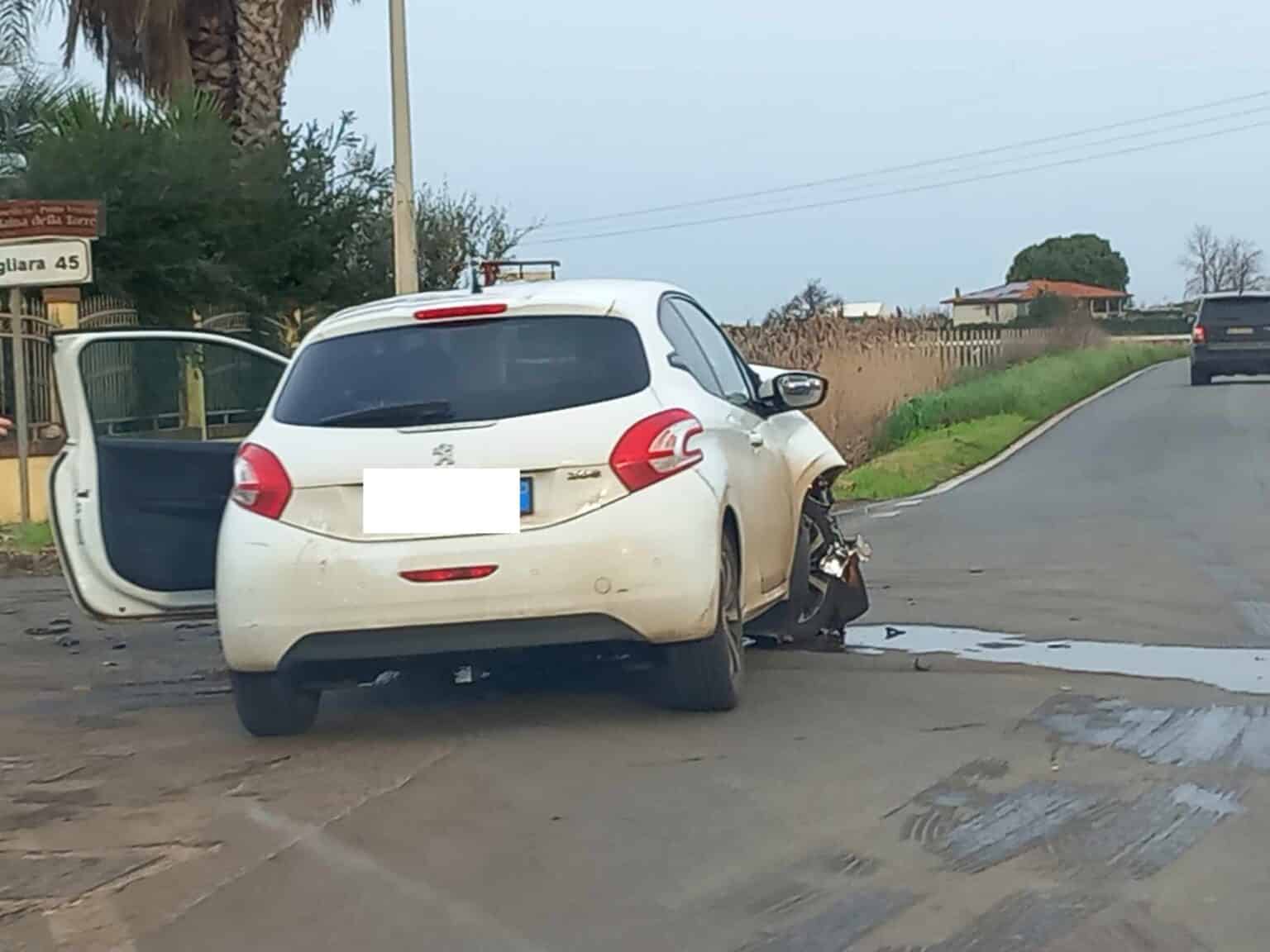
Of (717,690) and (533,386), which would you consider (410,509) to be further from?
(717,690)

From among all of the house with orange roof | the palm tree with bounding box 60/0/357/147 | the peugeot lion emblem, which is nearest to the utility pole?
the palm tree with bounding box 60/0/357/147

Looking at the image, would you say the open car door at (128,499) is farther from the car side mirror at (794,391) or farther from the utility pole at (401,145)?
the utility pole at (401,145)

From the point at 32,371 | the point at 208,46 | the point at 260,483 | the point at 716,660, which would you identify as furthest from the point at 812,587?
the point at 208,46

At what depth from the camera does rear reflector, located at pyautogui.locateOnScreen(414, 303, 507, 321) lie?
728cm

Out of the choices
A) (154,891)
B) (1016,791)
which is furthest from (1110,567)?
(154,891)

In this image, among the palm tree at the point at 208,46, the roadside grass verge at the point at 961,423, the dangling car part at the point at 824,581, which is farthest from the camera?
the palm tree at the point at 208,46

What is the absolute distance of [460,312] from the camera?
24.0 feet

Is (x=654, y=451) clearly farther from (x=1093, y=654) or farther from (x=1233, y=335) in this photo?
(x=1233, y=335)

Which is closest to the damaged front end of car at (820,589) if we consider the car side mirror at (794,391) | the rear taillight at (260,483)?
the car side mirror at (794,391)

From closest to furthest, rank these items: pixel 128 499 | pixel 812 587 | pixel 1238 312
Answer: pixel 128 499, pixel 812 587, pixel 1238 312

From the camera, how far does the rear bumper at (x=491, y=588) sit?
6.71 meters

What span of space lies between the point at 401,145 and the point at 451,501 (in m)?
12.6

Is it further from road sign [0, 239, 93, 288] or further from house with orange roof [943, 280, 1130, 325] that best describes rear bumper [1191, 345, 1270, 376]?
house with orange roof [943, 280, 1130, 325]

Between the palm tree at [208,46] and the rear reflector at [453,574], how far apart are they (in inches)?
750
